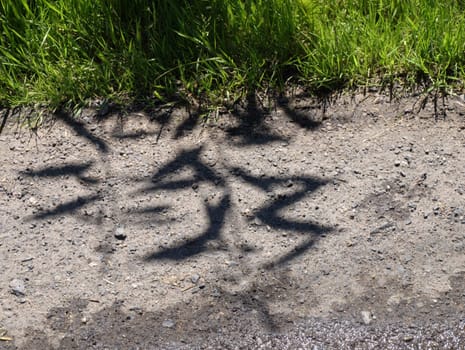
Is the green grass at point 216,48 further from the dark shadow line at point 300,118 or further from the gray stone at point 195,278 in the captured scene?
the gray stone at point 195,278

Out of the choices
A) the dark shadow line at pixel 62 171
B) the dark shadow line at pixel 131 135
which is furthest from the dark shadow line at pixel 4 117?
the dark shadow line at pixel 131 135

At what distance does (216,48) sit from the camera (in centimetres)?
390

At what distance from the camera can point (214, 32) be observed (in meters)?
3.85

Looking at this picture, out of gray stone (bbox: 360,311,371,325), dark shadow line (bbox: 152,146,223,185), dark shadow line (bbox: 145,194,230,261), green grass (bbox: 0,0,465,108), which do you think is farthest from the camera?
green grass (bbox: 0,0,465,108)

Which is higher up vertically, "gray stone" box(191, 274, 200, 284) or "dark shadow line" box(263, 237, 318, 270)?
"dark shadow line" box(263, 237, 318, 270)

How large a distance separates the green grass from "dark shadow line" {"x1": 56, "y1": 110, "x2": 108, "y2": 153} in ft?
0.27

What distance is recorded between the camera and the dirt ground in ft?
9.71

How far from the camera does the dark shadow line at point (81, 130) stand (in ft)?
12.1

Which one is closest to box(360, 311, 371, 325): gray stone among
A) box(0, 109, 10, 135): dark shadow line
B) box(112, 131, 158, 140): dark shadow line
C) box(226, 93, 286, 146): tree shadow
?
box(226, 93, 286, 146): tree shadow

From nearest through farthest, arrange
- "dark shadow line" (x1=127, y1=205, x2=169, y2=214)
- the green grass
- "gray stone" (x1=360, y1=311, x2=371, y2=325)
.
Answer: "gray stone" (x1=360, y1=311, x2=371, y2=325), "dark shadow line" (x1=127, y1=205, x2=169, y2=214), the green grass

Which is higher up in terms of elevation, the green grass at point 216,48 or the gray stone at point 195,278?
the green grass at point 216,48

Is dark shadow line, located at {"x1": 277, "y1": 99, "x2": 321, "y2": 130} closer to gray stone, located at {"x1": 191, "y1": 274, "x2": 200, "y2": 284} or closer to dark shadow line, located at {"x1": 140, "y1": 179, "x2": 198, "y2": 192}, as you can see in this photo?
dark shadow line, located at {"x1": 140, "y1": 179, "x2": 198, "y2": 192}

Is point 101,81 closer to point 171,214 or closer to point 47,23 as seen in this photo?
point 47,23

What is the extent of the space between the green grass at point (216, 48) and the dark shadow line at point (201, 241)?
2.29 feet
